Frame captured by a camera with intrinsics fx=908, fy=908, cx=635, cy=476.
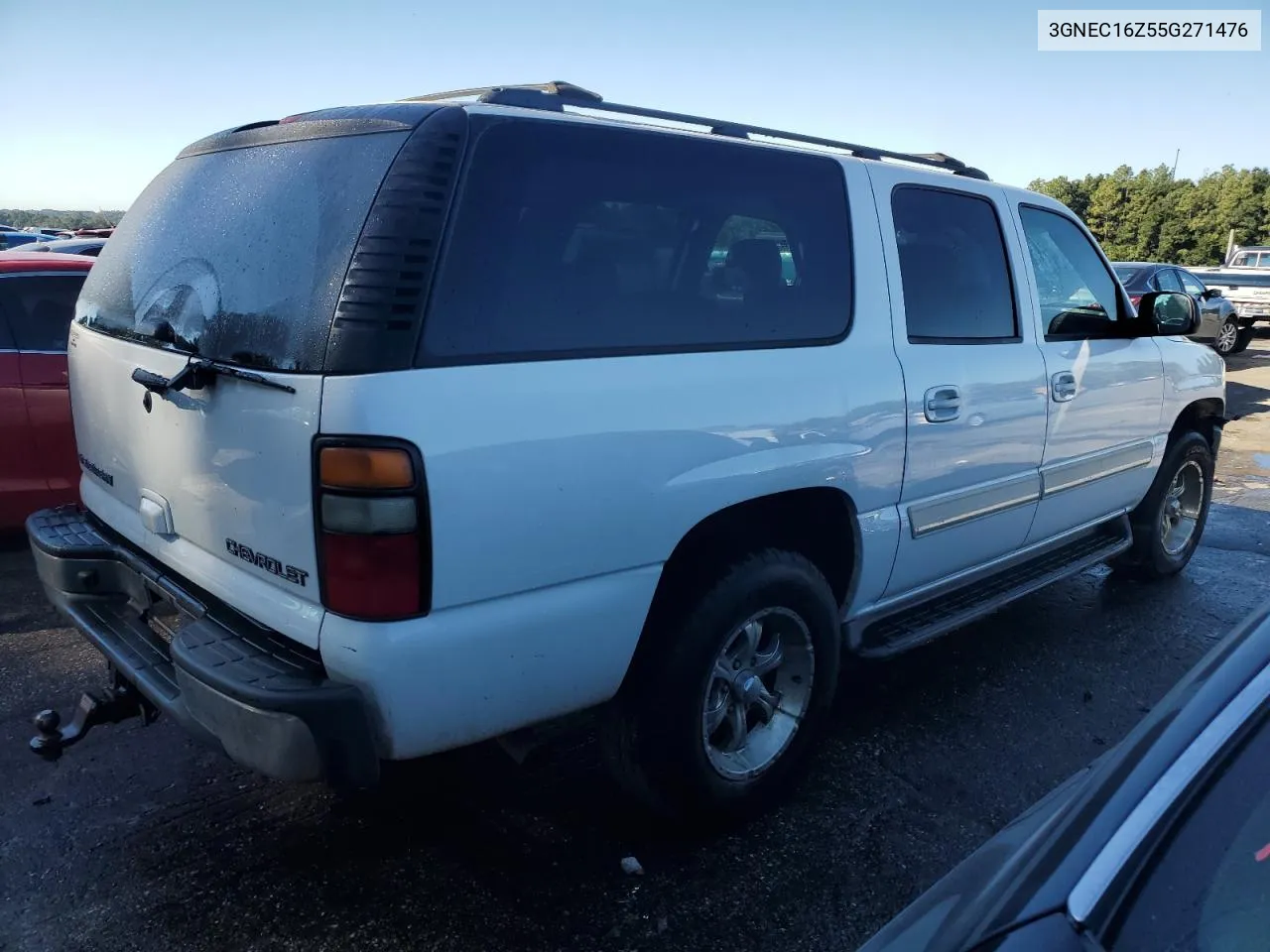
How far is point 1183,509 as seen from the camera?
17.4ft

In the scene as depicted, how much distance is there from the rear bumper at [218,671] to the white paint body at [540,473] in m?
0.07

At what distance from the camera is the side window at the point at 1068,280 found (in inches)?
153

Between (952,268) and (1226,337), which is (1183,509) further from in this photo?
(1226,337)

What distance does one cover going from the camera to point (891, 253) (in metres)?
3.12

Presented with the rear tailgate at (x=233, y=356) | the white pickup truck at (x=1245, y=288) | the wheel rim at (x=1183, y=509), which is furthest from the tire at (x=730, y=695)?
the white pickup truck at (x=1245, y=288)

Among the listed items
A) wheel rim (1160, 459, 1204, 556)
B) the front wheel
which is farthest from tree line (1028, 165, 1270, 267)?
wheel rim (1160, 459, 1204, 556)

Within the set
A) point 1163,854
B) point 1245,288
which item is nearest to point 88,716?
point 1163,854

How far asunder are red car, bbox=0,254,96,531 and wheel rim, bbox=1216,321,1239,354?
61.2 ft

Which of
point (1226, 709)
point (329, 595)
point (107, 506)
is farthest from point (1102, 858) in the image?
point (107, 506)

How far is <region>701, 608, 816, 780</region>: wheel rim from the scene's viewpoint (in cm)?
276

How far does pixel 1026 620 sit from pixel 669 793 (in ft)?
9.08

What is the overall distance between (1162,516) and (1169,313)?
49.0 inches

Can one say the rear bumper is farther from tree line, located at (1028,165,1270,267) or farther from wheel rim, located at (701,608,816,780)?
tree line, located at (1028,165,1270,267)

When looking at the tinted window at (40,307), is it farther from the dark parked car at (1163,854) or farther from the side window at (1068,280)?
the dark parked car at (1163,854)
